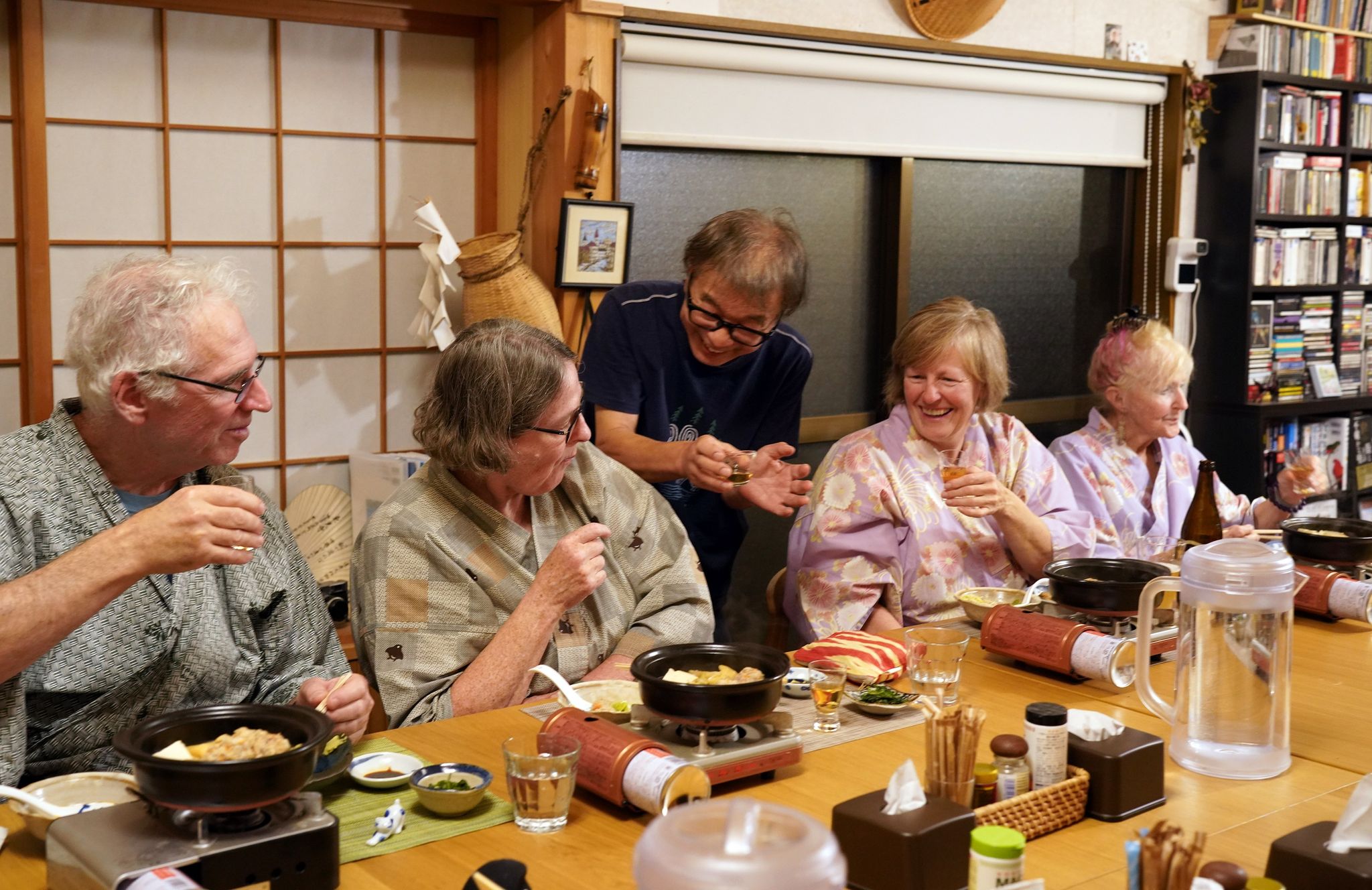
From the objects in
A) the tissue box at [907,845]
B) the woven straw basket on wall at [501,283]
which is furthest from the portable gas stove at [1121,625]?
the woven straw basket on wall at [501,283]

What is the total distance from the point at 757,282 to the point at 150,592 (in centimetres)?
145

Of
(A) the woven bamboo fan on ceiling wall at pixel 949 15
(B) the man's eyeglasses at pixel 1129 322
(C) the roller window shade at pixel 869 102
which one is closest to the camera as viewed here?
(B) the man's eyeglasses at pixel 1129 322

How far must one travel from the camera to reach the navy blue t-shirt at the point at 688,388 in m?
3.06

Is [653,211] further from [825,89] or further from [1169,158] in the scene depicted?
[1169,158]

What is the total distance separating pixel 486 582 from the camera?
2223 millimetres

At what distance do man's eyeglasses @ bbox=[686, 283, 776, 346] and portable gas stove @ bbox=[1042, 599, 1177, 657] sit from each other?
94 centimetres

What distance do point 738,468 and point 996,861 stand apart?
157 cm

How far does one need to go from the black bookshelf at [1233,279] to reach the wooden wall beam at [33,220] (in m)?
4.44

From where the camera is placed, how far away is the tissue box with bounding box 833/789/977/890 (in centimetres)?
134

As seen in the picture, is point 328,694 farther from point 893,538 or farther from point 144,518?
point 893,538

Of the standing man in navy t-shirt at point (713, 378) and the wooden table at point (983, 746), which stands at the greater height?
the standing man in navy t-shirt at point (713, 378)

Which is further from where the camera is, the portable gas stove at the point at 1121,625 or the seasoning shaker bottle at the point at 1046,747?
the portable gas stove at the point at 1121,625

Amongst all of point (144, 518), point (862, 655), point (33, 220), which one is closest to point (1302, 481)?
point (862, 655)

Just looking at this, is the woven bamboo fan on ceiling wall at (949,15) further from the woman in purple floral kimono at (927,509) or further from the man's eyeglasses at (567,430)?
the man's eyeglasses at (567,430)
